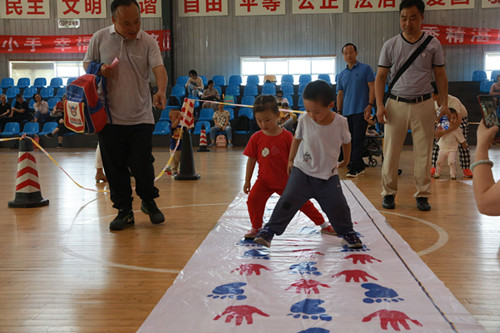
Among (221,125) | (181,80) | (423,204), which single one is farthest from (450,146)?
(181,80)

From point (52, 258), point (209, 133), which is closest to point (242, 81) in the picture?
point (209, 133)

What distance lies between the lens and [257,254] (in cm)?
294

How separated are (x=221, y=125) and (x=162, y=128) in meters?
2.00

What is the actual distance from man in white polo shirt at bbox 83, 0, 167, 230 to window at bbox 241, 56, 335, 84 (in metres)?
13.3

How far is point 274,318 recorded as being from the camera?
1992 millimetres

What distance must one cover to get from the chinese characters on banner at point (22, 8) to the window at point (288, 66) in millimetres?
7280

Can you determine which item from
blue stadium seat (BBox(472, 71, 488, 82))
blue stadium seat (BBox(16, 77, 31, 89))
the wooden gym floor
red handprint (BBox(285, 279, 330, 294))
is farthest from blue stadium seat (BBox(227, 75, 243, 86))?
red handprint (BBox(285, 279, 330, 294))

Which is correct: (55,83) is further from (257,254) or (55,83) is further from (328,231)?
(257,254)

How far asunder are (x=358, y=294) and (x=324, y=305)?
0.71ft

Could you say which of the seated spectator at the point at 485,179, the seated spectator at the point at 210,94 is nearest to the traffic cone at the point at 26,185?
the seated spectator at the point at 485,179

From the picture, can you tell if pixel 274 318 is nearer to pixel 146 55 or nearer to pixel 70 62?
pixel 146 55

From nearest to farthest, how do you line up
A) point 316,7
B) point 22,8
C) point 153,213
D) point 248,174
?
1. point 248,174
2. point 153,213
3. point 316,7
4. point 22,8

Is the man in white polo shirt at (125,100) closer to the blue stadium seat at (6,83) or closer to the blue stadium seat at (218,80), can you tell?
the blue stadium seat at (218,80)

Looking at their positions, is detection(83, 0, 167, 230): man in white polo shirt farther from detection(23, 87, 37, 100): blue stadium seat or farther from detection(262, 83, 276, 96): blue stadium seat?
detection(23, 87, 37, 100): blue stadium seat
